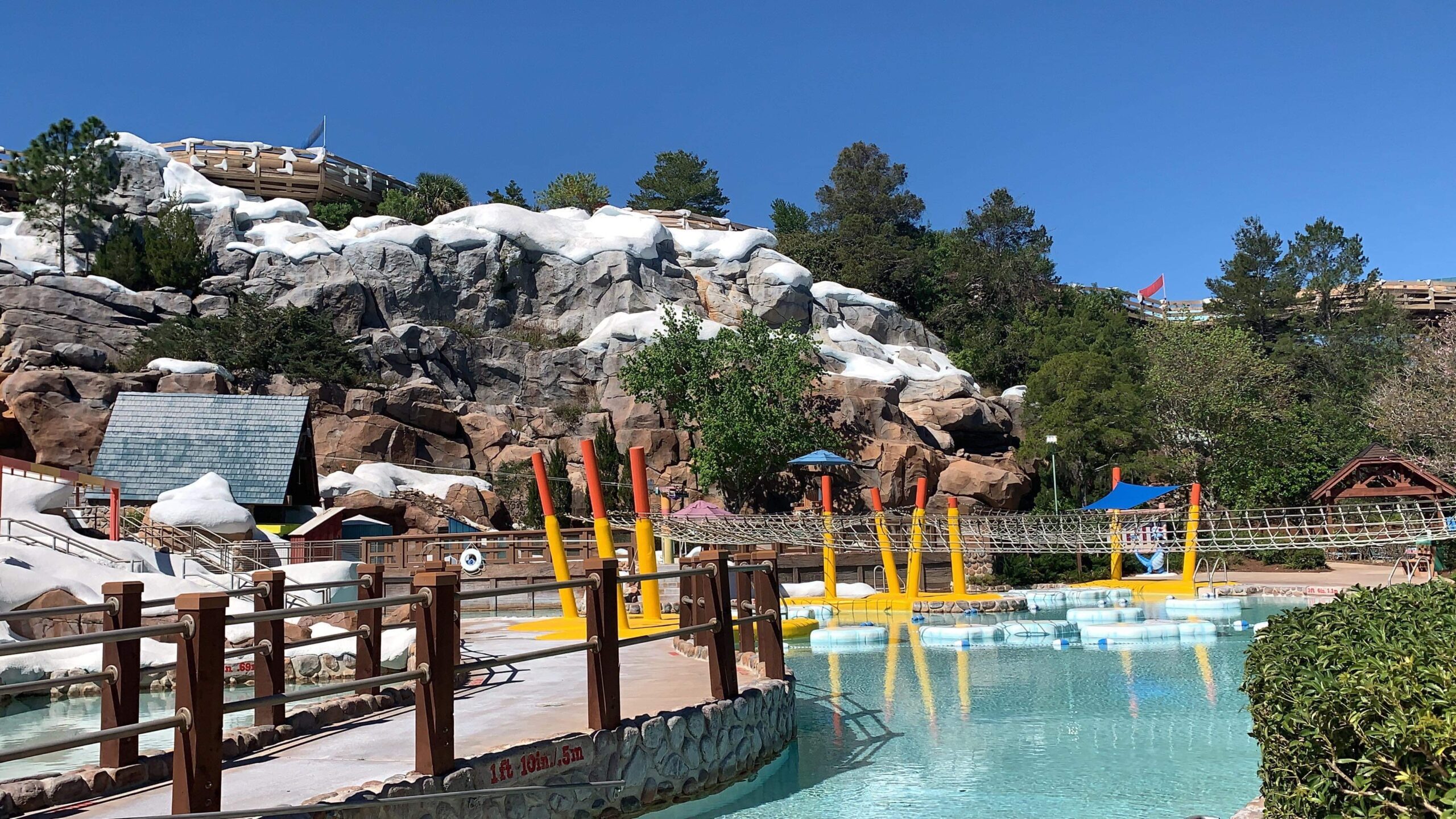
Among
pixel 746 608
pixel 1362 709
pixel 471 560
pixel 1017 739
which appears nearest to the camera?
pixel 1362 709

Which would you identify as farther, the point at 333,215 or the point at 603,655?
the point at 333,215

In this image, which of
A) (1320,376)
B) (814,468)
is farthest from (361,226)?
(1320,376)

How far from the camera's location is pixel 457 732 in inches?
267

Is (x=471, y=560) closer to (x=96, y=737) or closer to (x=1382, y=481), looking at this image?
(x=96, y=737)

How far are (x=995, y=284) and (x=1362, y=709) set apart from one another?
165ft

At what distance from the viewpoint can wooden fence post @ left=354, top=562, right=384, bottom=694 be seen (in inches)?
316

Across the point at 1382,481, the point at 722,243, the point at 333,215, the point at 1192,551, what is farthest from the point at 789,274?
the point at 1192,551

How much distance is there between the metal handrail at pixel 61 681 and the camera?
4.71 m

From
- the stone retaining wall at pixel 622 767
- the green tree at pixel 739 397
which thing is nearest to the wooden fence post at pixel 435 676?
the stone retaining wall at pixel 622 767

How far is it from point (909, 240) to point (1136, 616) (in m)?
41.3

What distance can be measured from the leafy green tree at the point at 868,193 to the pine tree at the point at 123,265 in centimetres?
3458

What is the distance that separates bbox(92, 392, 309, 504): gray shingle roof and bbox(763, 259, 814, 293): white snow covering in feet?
84.8

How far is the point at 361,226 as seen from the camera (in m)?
47.3

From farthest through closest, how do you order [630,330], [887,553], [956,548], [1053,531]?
[630,330] < [887,553] < [1053,531] < [956,548]
